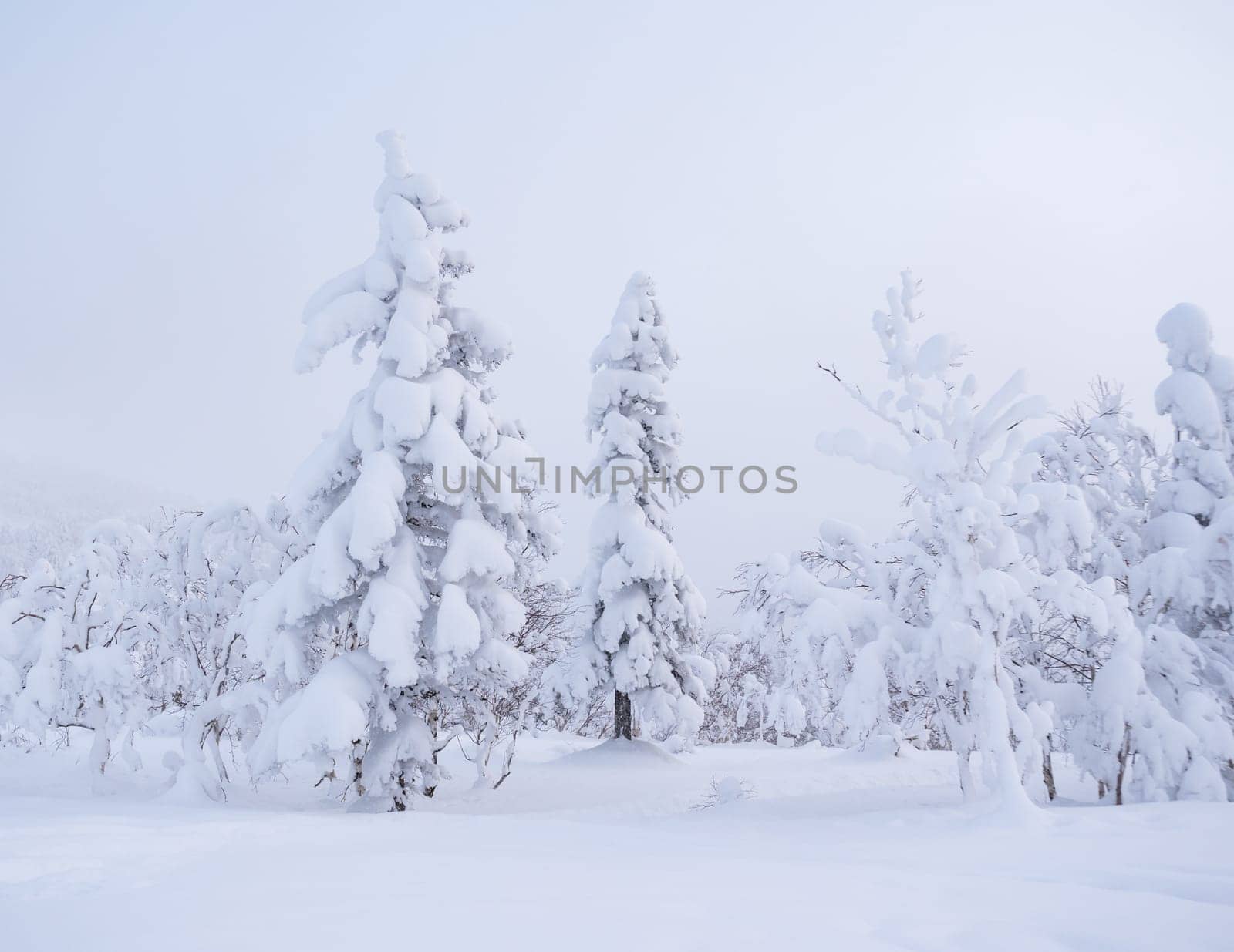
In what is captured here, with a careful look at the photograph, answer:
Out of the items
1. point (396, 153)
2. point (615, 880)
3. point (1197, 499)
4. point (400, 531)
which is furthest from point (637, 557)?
point (615, 880)

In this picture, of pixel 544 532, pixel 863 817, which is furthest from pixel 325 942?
pixel 544 532

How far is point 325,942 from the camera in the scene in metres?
3.69

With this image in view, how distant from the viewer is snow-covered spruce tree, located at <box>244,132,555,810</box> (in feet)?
34.6

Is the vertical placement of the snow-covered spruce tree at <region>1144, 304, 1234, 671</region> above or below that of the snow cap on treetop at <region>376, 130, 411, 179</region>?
below

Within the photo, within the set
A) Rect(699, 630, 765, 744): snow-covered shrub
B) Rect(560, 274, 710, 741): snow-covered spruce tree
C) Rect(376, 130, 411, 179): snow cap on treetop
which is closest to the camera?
Rect(376, 130, 411, 179): snow cap on treetop

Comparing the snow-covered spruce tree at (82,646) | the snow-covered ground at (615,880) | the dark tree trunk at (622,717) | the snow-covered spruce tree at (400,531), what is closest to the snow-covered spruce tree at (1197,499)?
the snow-covered ground at (615,880)

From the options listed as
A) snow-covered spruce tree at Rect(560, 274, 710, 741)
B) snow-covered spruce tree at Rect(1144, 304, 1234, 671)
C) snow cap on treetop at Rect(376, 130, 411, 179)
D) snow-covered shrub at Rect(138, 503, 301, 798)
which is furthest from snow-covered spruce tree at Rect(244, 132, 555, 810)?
snow-covered spruce tree at Rect(1144, 304, 1234, 671)

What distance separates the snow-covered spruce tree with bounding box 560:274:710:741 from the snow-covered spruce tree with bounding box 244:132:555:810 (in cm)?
660

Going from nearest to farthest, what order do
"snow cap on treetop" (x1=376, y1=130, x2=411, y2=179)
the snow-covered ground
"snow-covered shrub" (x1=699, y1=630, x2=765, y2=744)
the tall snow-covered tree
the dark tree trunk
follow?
the snow-covered ground
the tall snow-covered tree
"snow cap on treetop" (x1=376, y1=130, x2=411, y2=179)
the dark tree trunk
"snow-covered shrub" (x1=699, y1=630, x2=765, y2=744)

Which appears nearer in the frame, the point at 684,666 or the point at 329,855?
the point at 329,855

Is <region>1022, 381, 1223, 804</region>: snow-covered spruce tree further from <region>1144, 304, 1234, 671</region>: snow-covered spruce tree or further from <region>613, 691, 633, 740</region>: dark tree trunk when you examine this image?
<region>613, 691, 633, 740</region>: dark tree trunk

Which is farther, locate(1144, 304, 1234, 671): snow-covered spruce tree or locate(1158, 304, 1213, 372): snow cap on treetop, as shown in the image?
locate(1158, 304, 1213, 372): snow cap on treetop

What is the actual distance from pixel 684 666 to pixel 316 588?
12.0 meters

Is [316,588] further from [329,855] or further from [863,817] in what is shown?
[863,817]
